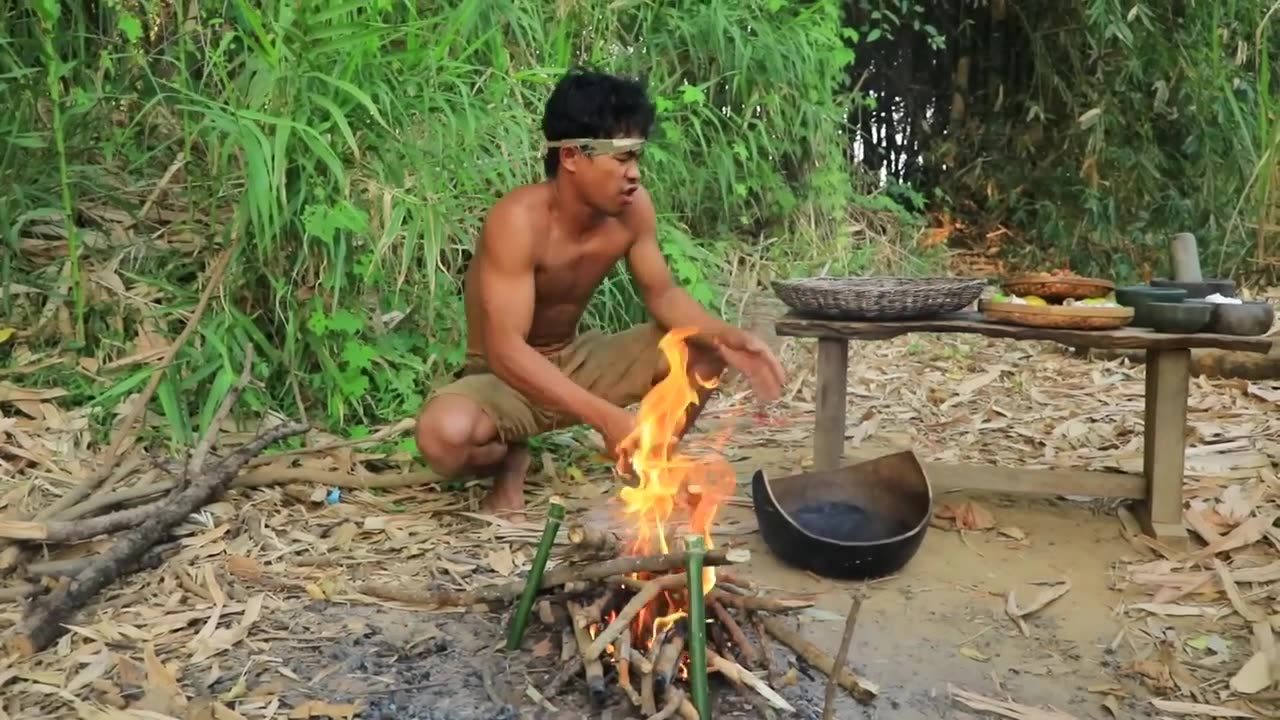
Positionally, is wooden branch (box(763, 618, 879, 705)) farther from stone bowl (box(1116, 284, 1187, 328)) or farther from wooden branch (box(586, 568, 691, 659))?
stone bowl (box(1116, 284, 1187, 328))

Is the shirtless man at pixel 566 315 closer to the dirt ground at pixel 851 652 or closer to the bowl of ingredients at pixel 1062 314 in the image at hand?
the dirt ground at pixel 851 652

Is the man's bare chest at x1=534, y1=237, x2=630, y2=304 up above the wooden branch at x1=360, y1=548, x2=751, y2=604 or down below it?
above

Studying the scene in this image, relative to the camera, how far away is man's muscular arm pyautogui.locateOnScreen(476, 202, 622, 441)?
10.0 ft

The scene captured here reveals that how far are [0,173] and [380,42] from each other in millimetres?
1520

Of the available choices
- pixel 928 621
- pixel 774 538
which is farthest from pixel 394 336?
pixel 928 621

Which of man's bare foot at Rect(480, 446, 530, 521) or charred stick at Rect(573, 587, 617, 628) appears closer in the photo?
charred stick at Rect(573, 587, 617, 628)

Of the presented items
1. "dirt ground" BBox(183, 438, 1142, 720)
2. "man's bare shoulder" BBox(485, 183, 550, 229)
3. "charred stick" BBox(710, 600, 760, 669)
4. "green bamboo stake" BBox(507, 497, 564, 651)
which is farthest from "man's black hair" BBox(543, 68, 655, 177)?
"charred stick" BBox(710, 600, 760, 669)

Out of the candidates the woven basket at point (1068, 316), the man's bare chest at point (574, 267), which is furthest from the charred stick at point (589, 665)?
the woven basket at point (1068, 316)

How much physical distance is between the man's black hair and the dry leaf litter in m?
1.28

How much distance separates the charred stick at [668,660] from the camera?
2.13 metres

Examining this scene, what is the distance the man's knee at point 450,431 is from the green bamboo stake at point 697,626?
4.75ft

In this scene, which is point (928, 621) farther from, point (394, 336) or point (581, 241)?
point (394, 336)

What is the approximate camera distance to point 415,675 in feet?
7.82

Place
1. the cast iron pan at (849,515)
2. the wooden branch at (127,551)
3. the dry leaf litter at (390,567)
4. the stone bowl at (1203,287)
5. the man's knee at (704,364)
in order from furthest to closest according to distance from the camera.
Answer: the stone bowl at (1203,287), the man's knee at (704,364), the cast iron pan at (849,515), the wooden branch at (127,551), the dry leaf litter at (390,567)
